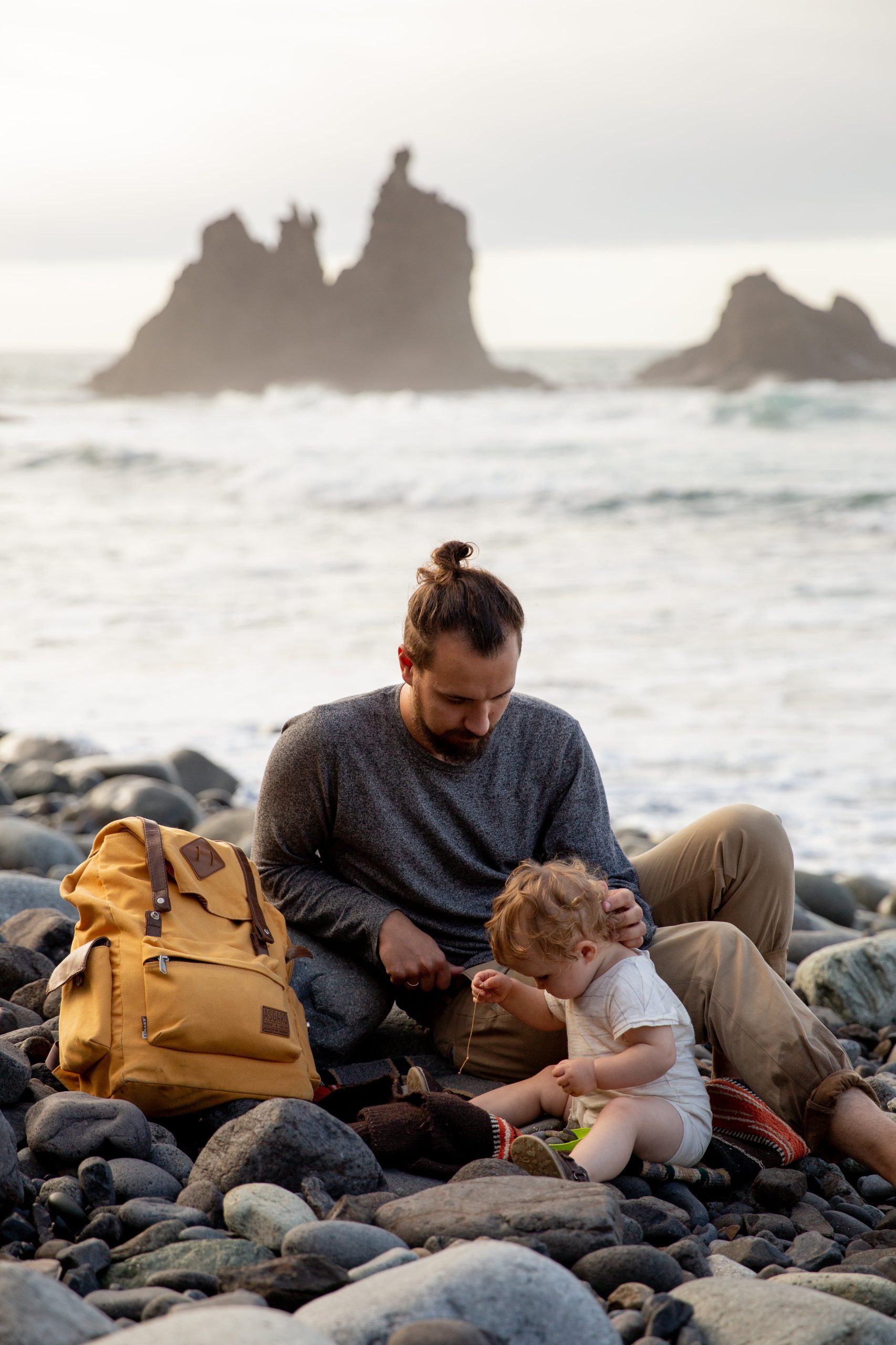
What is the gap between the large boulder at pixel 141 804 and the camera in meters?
6.71

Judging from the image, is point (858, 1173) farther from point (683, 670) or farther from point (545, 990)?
point (683, 670)

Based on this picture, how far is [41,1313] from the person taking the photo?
5.98ft

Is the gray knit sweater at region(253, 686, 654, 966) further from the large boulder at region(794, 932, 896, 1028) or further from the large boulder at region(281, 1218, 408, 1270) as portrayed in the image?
the large boulder at region(794, 932, 896, 1028)

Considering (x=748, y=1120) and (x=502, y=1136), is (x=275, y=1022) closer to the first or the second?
(x=502, y=1136)

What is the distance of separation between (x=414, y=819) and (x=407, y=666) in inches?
16.1

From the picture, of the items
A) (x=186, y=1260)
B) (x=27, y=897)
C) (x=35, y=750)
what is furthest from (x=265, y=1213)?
(x=35, y=750)

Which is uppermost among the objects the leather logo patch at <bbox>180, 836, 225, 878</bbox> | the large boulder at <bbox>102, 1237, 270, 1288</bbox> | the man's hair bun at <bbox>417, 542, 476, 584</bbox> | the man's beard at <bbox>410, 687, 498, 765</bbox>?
the man's hair bun at <bbox>417, 542, 476, 584</bbox>

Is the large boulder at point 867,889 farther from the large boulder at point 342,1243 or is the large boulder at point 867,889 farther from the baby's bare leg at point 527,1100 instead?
the large boulder at point 342,1243

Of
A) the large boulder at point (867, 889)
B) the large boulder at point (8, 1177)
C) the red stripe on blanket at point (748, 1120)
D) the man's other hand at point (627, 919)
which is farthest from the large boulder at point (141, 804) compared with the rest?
the large boulder at point (8, 1177)

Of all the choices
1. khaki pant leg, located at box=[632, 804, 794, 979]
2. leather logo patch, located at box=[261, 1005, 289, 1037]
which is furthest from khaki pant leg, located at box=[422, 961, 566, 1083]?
leather logo patch, located at box=[261, 1005, 289, 1037]

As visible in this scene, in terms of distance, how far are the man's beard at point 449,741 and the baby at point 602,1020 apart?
36 cm

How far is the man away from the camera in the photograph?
3240 millimetres

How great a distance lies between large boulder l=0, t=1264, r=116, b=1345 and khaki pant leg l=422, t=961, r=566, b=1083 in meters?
1.61

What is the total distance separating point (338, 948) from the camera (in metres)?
3.50
